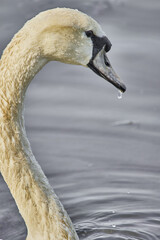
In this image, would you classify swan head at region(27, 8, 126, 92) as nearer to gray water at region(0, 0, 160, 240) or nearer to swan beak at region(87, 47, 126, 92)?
swan beak at region(87, 47, 126, 92)

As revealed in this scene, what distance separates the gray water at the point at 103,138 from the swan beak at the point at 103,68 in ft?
5.22

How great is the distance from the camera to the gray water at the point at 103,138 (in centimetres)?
604

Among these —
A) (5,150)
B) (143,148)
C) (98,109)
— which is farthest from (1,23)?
(5,150)

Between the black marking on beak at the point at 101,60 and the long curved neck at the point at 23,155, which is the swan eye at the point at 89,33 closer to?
the black marking on beak at the point at 101,60

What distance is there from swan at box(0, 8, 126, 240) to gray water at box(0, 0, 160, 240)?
976mm

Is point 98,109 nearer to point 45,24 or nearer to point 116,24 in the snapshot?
point 116,24

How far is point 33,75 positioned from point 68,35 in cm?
33

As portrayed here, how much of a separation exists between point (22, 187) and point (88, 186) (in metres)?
1.87

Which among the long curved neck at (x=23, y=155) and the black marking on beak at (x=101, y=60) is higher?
the black marking on beak at (x=101, y=60)

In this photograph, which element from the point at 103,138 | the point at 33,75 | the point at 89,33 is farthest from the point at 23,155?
the point at 103,138

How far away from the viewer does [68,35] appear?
4363mm

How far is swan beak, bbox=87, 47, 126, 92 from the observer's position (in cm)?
462

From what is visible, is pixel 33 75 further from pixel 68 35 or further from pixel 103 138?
pixel 103 138

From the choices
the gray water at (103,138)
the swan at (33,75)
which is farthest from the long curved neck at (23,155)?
the gray water at (103,138)
